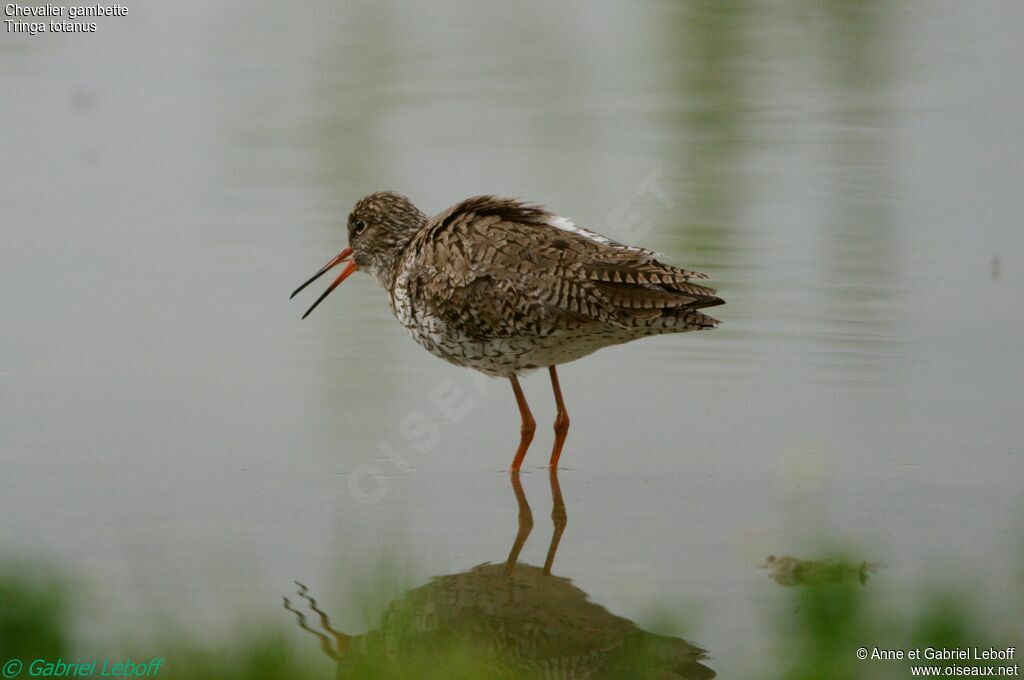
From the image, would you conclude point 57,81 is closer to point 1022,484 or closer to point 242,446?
point 242,446

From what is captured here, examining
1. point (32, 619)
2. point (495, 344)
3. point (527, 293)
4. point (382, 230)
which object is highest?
point (382, 230)

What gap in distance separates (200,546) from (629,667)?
218 centimetres

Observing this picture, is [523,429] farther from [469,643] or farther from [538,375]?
[469,643]

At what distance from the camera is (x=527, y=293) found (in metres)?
7.76

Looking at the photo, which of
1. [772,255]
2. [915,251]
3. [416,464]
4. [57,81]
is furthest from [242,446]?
[57,81]

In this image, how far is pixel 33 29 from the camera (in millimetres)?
16812

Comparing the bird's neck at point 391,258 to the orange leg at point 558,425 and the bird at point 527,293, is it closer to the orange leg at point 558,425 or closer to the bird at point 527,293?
the bird at point 527,293

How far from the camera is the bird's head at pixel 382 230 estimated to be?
9.17 m

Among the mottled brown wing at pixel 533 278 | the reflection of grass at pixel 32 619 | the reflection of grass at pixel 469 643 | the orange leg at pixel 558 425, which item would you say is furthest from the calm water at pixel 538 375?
the reflection of grass at pixel 32 619

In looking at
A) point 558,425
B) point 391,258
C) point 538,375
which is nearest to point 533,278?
point 558,425

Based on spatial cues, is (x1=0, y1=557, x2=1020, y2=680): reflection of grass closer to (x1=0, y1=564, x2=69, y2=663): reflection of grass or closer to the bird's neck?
(x1=0, y1=564, x2=69, y2=663): reflection of grass

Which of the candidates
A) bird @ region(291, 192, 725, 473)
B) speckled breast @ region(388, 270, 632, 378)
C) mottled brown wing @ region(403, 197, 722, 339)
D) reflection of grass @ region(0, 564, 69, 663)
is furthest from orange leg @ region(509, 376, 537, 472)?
reflection of grass @ region(0, 564, 69, 663)

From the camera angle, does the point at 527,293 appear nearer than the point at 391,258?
Yes

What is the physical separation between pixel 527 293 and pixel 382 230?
169 centimetres
